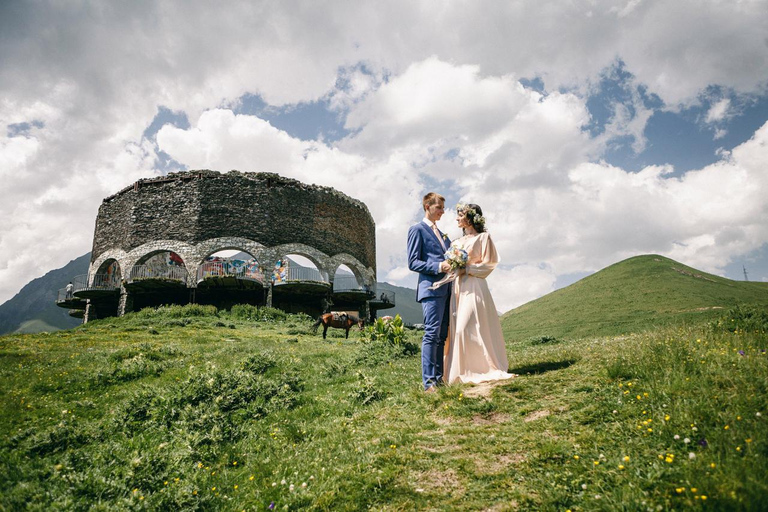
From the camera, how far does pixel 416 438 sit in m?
5.12

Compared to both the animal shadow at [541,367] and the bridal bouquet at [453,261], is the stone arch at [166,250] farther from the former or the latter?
the animal shadow at [541,367]

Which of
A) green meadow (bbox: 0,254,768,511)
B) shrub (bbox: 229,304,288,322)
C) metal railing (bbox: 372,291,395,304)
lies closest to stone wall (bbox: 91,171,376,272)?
shrub (bbox: 229,304,288,322)

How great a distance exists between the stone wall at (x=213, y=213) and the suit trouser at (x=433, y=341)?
2893 cm

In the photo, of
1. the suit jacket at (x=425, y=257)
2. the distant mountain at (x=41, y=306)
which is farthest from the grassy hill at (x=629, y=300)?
the distant mountain at (x=41, y=306)

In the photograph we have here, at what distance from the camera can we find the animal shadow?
7.04 metres

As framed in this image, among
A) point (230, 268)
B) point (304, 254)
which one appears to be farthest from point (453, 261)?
point (304, 254)

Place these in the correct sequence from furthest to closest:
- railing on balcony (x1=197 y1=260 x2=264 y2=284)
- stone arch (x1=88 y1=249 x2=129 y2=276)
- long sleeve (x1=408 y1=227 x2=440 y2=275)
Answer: stone arch (x1=88 y1=249 x2=129 y2=276), railing on balcony (x1=197 y1=260 x2=264 y2=284), long sleeve (x1=408 y1=227 x2=440 y2=275)

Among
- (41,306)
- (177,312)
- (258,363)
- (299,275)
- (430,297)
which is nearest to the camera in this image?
(430,297)

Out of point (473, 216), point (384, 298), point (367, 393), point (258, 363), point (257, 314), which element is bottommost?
point (367, 393)

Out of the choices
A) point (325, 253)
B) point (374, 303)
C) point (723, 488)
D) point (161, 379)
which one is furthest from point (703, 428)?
point (374, 303)

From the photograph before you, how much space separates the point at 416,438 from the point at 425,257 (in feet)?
9.93

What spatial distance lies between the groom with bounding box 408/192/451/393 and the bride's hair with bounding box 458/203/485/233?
38cm

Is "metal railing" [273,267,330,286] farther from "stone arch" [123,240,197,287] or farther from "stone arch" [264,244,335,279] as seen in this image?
"stone arch" [123,240,197,287]

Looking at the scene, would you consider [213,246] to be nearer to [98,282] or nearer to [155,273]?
[155,273]
